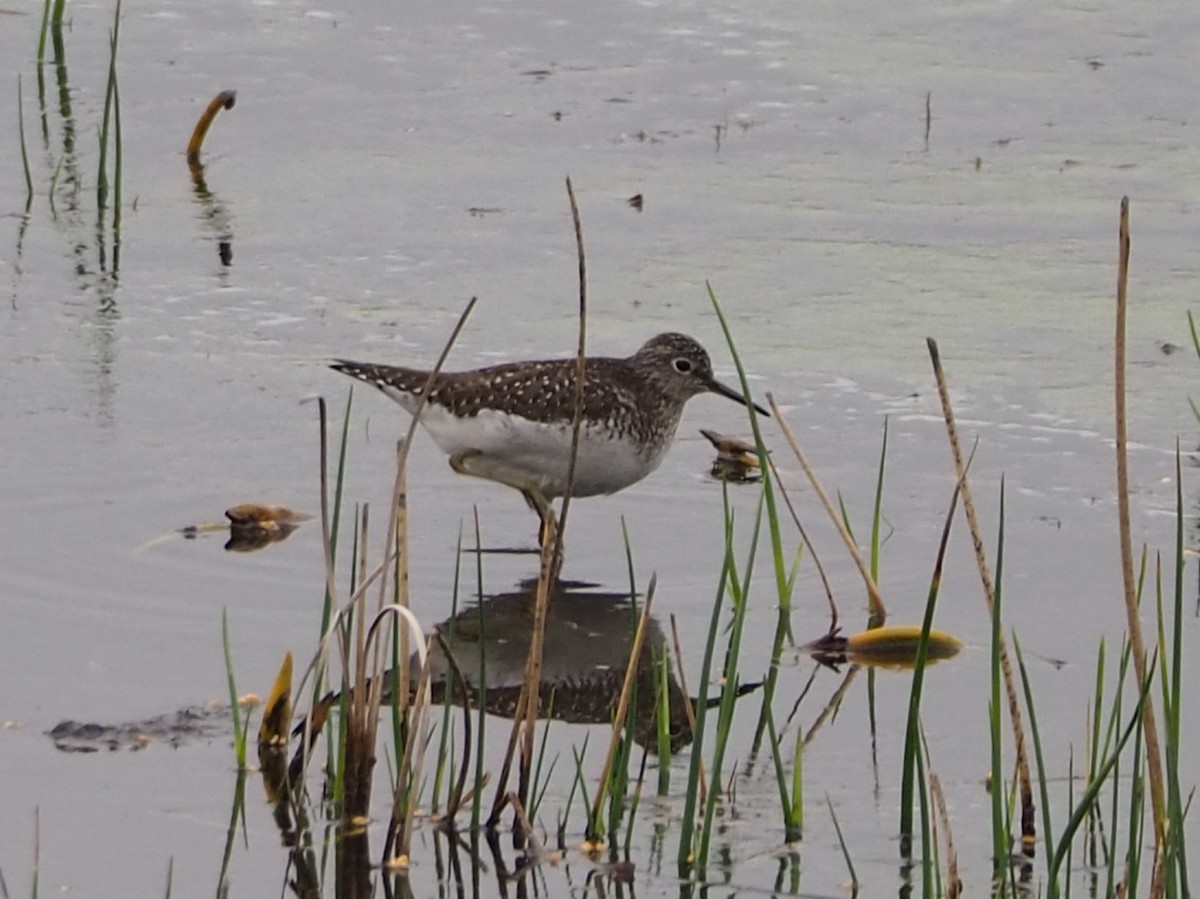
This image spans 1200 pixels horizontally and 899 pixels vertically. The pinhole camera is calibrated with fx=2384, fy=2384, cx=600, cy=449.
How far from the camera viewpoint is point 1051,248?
366 inches

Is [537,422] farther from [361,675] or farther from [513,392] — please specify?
[361,675]

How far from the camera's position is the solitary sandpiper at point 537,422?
272 inches

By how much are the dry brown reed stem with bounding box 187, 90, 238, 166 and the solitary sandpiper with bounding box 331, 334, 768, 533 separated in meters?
3.07

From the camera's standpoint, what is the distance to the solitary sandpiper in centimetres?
690

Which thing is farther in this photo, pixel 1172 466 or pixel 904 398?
pixel 904 398

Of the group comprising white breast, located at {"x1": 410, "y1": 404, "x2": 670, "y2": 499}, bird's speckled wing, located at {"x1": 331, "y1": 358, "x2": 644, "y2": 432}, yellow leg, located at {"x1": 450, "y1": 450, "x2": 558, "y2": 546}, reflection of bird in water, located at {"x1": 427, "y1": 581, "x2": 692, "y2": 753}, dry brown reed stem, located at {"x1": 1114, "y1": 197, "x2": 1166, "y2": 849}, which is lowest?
reflection of bird in water, located at {"x1": 427, "y1": 581, "x2": 692, "y2": 753}

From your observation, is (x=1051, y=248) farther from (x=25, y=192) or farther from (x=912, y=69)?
(x=25, y=192)

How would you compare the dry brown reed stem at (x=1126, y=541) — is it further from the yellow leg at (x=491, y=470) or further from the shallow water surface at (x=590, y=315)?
the yellow leg at (x=491, y=470)

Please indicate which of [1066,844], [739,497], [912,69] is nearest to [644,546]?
[739,497]

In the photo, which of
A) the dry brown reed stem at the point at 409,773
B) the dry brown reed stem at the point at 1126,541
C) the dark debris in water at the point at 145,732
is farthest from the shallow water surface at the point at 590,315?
the dry brown reed stem at the point at 1126,541

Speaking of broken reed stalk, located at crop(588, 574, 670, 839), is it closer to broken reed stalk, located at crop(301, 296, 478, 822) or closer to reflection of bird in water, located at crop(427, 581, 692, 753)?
broken reed stalk, located at crop(301, 296, 478, 822)

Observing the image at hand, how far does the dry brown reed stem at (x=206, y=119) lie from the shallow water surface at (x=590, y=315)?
0.28 ft

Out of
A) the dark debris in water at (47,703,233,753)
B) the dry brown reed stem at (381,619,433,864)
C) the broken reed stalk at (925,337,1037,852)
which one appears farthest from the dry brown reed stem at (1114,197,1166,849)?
the dark debris in water at (47,703,233,753)

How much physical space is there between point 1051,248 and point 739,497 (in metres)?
2.82
